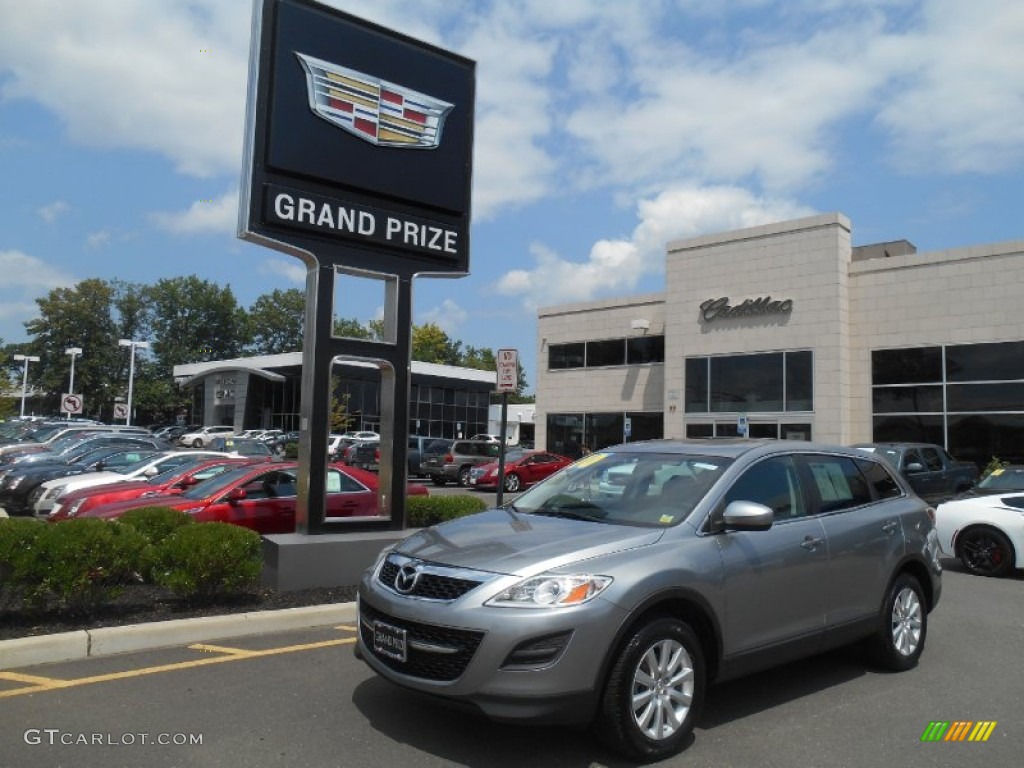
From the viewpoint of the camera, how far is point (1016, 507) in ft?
34.0

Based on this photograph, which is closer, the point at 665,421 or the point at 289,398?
the point at 665,421

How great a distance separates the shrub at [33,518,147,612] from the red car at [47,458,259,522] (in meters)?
4.41

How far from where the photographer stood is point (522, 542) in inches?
173

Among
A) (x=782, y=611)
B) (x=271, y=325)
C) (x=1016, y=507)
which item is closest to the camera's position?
(x=782, y=611)

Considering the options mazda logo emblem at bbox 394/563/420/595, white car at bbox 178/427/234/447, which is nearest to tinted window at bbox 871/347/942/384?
mazda logo emblem at bbox 394/563/420/595

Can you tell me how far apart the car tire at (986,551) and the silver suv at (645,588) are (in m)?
5.19

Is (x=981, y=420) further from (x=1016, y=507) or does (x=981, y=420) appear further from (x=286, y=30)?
(x=286, y=30)

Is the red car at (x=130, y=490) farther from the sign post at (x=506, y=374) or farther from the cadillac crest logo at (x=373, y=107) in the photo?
the cadillac crest logo at (x=373, y=107)

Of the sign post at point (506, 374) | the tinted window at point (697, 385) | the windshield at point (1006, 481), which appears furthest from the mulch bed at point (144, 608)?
the tinted window at point (697, 385)

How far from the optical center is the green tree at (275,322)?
10619 cm

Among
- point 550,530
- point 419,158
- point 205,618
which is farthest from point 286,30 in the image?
point 550,530

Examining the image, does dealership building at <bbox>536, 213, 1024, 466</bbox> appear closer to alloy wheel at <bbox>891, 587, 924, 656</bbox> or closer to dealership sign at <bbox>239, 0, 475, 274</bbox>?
dealership sign at <bbox>239, 0, 475, 274</bbox>

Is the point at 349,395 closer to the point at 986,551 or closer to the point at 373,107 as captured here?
the point at 373,107

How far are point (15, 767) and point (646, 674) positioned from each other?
3.15 metres
